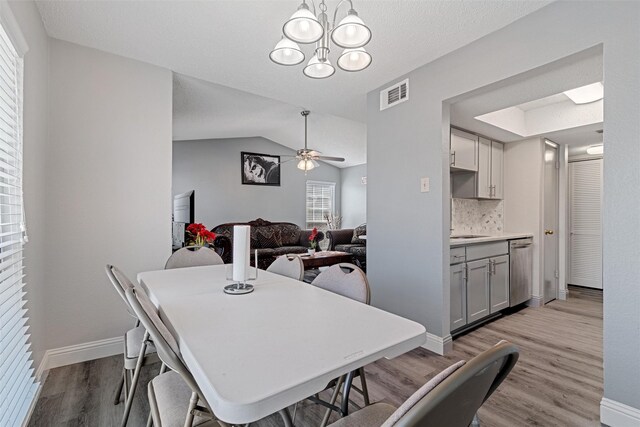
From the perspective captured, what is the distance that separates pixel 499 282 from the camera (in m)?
3.27

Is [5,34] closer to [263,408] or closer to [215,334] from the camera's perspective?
[215,334]

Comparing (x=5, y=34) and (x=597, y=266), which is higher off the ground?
(x=5, y=34)

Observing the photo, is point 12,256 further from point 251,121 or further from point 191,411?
point 251,121

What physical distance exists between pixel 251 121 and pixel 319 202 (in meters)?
3.27

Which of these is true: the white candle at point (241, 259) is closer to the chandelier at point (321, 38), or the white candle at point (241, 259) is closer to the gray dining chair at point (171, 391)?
the gray dining chair at point (171, 391)

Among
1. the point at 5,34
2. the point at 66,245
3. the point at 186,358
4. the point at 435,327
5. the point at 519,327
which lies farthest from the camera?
the point at 519,327

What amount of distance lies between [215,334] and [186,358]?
0.11 metres

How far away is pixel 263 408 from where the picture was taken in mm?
653

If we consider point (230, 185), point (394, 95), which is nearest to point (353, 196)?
point (230, 185)

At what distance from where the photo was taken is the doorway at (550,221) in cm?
385

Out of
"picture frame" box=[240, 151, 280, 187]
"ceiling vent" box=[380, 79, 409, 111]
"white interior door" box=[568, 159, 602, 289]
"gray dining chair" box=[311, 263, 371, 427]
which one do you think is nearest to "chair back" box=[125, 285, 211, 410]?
"gray dining chair" box=[311, 263, 371, 427]

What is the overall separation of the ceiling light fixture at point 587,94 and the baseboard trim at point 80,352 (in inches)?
175

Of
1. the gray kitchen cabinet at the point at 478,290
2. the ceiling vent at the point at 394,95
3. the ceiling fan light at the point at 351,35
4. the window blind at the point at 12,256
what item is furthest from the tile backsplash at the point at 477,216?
the window blind at the point at 12,256

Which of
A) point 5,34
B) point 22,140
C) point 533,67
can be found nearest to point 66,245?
point 22,140
